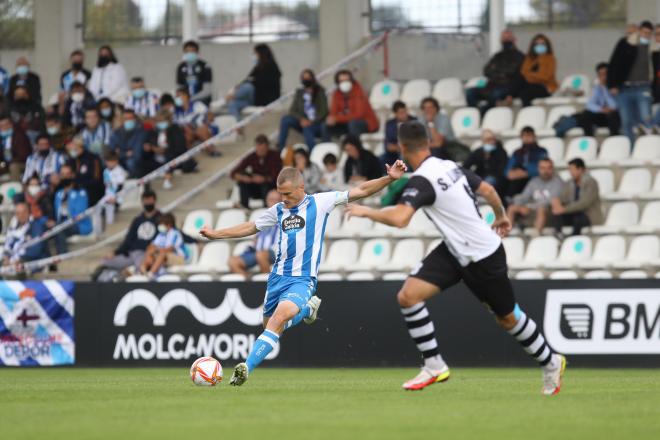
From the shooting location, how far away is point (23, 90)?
89.1 ft

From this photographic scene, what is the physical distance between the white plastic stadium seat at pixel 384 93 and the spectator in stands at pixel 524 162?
177 inches

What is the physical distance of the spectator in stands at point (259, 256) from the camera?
22016 mm

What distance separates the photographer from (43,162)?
84.5 ft

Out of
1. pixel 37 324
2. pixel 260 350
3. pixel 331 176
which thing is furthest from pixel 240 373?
pixel 331 176

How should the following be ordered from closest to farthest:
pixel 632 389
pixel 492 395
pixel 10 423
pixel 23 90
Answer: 1. pixel 10 423
2. pixel 492 395
3. pixel 632 389
4. pixel 23 90

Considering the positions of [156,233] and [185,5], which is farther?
[185,5]

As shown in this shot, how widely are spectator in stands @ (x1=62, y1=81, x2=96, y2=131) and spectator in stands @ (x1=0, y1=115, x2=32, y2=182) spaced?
0.95m

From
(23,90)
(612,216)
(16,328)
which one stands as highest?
(23,90)

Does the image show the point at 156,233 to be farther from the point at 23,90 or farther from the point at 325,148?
the point at 23,90

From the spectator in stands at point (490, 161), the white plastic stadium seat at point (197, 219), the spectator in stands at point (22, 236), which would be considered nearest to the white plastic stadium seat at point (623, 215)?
the spectator in stands at point (490, 161)

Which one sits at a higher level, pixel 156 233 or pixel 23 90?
pixel 23 90

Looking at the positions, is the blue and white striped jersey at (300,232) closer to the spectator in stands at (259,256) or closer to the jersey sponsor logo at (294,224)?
the jersey sponsor logo at (294,224)

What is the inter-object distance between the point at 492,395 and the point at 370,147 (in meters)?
13.6

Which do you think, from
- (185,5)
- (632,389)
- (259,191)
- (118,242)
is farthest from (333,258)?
(632,389)
